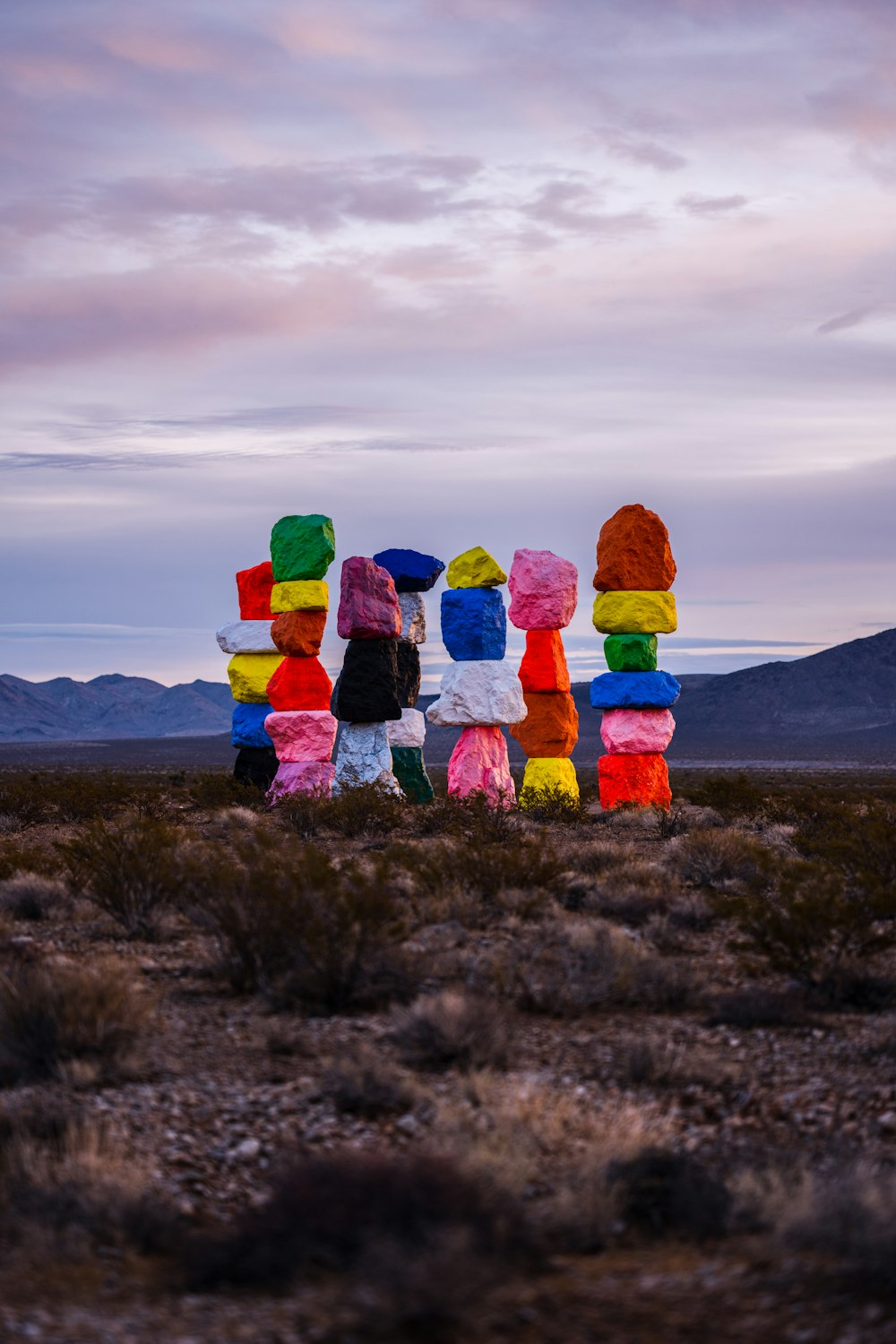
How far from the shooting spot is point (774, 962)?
8.84m

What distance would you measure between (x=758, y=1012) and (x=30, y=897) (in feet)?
22.4

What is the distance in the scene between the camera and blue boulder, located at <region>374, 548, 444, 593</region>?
1061 inches

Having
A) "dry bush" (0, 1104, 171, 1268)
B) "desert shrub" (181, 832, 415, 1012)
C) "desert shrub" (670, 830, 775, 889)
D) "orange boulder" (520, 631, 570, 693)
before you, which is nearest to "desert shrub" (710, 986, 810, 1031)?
"desert shrub" (181, 832, 415, 1012)

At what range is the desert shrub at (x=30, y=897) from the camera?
38.8ft

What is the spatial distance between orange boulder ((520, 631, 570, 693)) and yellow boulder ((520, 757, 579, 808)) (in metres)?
1.39

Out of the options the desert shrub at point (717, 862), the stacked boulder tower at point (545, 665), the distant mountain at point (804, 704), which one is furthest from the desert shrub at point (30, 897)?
the distant mountain at point (804, 704)

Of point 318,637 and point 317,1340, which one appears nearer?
point 317,1340

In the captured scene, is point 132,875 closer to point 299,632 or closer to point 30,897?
point 30,897

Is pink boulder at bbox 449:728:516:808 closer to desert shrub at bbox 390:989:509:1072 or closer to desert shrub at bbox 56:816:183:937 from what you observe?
desert shrub at bbox 56:816:183:937

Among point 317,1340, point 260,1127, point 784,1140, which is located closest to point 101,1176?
point 260,1127

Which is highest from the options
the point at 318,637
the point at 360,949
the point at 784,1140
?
the point at 318,637

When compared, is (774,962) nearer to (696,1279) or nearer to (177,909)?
(696,1279)

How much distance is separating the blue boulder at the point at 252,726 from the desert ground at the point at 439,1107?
14287mm

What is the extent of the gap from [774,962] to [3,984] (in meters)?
4.82
